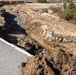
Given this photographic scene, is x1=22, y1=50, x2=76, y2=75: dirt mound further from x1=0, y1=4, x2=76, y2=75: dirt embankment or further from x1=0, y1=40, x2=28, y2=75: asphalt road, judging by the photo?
x1=0, y1=40, x2=28, y2=75: asphalt road

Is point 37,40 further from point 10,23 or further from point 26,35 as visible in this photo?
point 10,23

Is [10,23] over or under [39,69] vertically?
under

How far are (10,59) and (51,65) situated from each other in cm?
225

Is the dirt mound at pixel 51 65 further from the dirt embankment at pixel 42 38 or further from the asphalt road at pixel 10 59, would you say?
the asphalt road at pixel 10 59

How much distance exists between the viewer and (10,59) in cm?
1237

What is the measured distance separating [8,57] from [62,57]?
2787mm

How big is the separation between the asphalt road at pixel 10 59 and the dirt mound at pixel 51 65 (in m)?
0.63

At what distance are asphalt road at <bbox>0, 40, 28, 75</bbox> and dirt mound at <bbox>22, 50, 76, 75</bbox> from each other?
2.08ft

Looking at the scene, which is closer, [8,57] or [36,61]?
[36,61]

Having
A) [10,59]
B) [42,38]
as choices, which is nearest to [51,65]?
[10,59]

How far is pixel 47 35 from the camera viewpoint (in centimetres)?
2003

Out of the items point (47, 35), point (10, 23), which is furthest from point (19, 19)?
point (47, 35)

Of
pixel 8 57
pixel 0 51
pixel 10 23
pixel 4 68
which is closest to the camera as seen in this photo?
pixel 4 68

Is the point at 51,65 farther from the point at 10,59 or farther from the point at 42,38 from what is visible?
the point at 42,38
